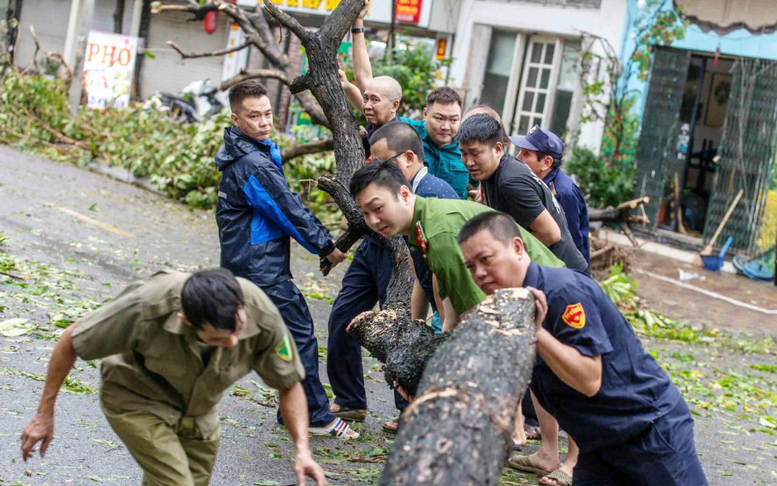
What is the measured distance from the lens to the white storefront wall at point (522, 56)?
52.4ft

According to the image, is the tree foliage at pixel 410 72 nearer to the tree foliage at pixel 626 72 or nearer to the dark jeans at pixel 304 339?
the tree foliage at pixel 626 72

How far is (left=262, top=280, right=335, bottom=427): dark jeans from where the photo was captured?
523cm

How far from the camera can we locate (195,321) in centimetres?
302

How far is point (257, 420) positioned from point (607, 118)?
11.0 metres

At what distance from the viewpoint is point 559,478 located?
193 inches

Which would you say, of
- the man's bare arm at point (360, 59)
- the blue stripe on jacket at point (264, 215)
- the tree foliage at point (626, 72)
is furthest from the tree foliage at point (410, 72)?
the blue stripe on jacket at point (264, 215)

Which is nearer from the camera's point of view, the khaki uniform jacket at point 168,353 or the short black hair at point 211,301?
the short black hair at point 211,301

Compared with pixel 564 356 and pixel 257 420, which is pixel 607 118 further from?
pixel 564 356

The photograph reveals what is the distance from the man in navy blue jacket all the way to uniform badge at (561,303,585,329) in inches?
85.4

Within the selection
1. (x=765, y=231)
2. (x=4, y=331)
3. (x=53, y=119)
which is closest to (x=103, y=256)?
(x=4, y=331)

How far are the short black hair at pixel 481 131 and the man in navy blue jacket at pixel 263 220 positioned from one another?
1.02m

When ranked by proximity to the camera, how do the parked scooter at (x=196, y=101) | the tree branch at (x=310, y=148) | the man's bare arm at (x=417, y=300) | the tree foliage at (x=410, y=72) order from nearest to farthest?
1. the man's bare arm at (x=417, y=300)
2. the tree branch at (x=310, y=148)
3. the tree foliage at (x=410, y=72)
4. the parked scooter at (x=196, y=101)

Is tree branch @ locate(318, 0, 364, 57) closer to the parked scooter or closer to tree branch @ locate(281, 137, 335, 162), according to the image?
tree branch @ locate(281, 137, 335, 162)

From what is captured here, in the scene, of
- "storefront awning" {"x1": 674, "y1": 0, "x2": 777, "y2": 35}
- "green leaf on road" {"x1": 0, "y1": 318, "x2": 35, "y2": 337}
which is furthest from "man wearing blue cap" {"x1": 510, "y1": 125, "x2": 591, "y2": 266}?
"storefront awning" {"x1": 674, "y1": 0, "x2": 777, "y2": 35}
